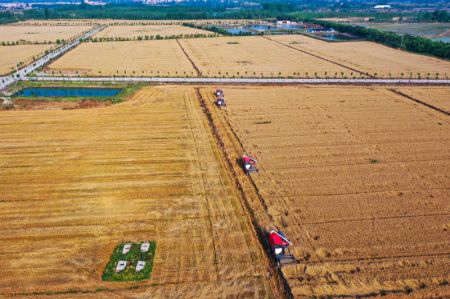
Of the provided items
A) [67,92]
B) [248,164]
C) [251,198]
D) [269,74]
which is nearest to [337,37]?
[269,74]

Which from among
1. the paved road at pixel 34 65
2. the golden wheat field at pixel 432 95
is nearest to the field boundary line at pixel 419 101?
the golden wheat field at pixel 432 95

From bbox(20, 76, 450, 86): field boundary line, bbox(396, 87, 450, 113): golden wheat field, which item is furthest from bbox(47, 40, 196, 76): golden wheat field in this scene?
bbox(396, 87, 450, 113): golden wheat field

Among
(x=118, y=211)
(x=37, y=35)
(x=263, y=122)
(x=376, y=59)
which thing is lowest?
(x=118, y=211)

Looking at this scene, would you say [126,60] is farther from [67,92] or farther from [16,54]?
[16,54]

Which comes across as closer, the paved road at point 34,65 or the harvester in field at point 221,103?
the harvester in field at point 221,103

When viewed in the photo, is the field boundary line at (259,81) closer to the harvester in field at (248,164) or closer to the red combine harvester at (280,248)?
the harvester in field at (248,164)

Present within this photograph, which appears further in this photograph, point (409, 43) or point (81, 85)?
point (409, 43)
